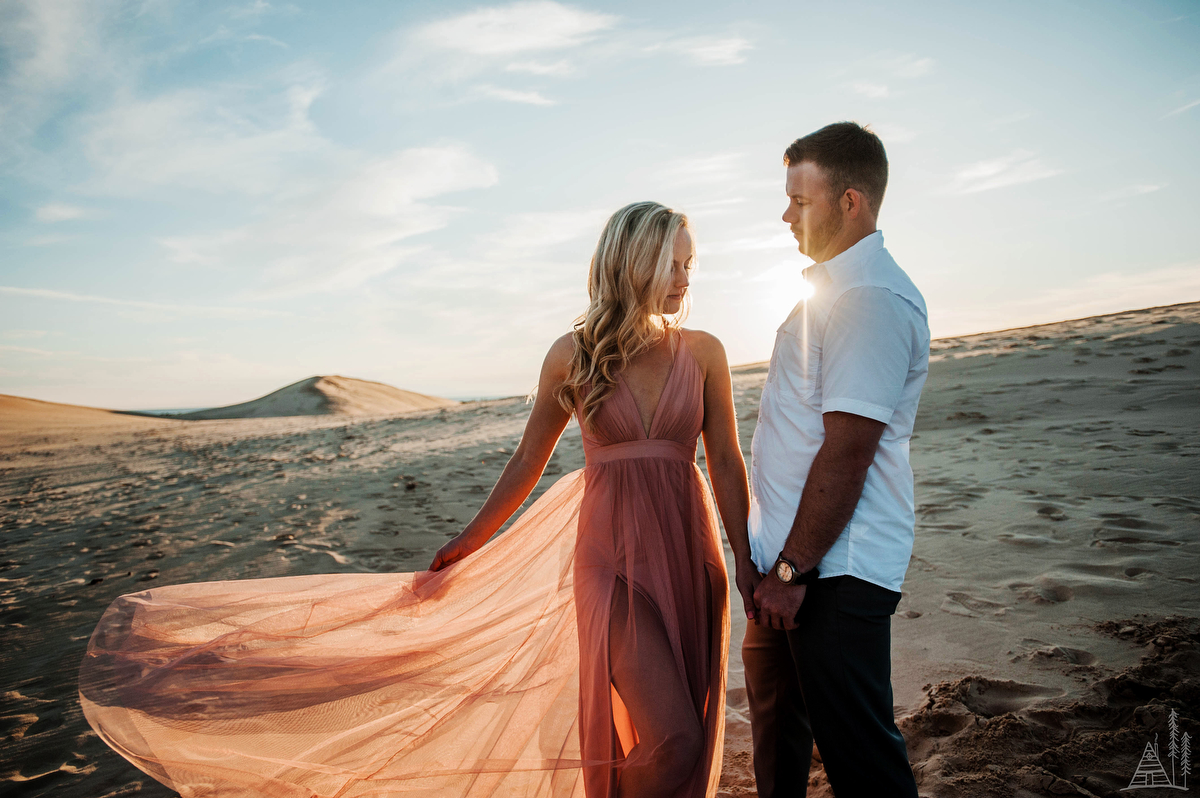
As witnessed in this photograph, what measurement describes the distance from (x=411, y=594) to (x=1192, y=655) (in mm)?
3733

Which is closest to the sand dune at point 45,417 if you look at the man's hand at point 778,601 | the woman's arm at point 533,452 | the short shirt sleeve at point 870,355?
the woman's arm at point 533,452

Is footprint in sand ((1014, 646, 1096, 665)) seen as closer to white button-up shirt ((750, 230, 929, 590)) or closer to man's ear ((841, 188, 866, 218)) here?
white button-up shirt ((750, 230, 929, 590))

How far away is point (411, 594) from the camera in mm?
2842

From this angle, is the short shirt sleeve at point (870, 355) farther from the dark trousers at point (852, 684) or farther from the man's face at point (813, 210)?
the dark trousers at point (852, 684)

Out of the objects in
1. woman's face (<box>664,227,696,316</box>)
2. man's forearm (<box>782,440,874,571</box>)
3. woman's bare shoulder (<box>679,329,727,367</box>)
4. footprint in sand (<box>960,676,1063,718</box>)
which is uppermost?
woman's face (<box>664,227,696,316</box>)

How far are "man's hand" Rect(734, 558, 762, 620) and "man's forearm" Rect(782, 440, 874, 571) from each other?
0.30 meters

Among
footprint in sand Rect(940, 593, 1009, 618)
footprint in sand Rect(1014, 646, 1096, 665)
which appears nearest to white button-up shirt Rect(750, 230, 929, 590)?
footprint in sand Rect(1014, 646, 1096, 665)

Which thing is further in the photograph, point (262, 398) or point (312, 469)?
point (262, 398)

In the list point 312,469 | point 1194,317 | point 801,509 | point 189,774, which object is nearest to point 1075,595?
point 801,509

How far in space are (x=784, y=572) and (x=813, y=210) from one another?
45.9 inches

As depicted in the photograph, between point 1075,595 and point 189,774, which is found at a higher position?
point 189,774

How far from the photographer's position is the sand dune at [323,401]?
36.4 metres

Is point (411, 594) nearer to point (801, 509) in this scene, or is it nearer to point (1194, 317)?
point (801, 509)

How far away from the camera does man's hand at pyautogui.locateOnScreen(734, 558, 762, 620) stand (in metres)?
2.16
